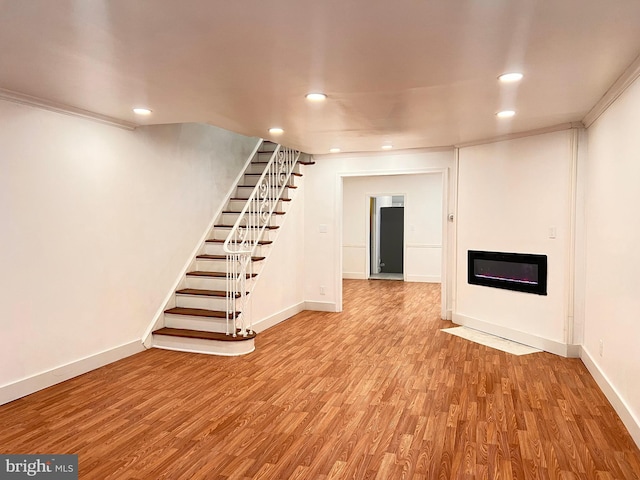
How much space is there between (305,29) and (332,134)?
9.75ft

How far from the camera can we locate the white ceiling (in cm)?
211

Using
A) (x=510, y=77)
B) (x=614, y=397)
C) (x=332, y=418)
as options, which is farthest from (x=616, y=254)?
(x=332, y=418)

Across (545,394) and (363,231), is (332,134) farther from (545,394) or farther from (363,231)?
(363,231)

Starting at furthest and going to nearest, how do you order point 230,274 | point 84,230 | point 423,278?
1. point 423,278
2. point 230,274
3. point 84,230

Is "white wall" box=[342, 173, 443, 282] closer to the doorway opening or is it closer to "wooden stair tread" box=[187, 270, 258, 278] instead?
the doorway opening

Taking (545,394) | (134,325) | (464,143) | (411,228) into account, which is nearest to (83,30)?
(134,325)

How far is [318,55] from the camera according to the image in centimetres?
269

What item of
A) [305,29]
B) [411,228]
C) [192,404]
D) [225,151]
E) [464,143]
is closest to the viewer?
[305,29]

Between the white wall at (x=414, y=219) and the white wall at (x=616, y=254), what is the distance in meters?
5.85

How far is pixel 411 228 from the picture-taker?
34.8 ft

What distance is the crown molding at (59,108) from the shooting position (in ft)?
11.4

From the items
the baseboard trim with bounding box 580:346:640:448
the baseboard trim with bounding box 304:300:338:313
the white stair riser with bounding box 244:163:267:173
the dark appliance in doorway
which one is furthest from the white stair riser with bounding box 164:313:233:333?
the dark appliance in doorway

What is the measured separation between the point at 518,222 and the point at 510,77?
2598mm

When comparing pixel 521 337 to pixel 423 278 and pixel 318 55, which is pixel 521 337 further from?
pixel 423 278
